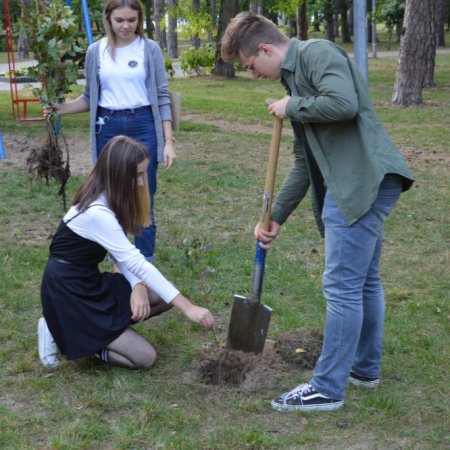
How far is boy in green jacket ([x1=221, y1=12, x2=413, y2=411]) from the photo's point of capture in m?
2.97

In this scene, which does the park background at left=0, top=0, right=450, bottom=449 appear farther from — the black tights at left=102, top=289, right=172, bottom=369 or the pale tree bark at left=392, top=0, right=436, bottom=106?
the pale tree bark at left=392, top=0, right=436, bottom=106

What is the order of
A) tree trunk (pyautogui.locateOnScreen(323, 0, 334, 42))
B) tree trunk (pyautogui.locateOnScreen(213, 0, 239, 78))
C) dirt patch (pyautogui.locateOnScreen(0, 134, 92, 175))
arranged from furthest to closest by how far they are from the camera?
tree trunk (pyautogui.locateOnScreen(323, 0, 334, 42)) → tree trunk (pyautogui.locateOnScreen(213, 0, 239, 78)) → dirt patch (pyautogui.locateOnScreen(0, 134, 92, 175))

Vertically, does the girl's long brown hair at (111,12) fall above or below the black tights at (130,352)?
above

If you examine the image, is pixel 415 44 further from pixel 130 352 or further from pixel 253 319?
pixel 130 352

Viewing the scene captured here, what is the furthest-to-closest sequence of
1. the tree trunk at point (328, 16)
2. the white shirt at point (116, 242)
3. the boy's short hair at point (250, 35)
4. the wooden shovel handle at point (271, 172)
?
the tree trunk at point (328, 16) < the white shirt at point (116, 242) < the wooden shovel handle at point (271, 172) < the boy's short hair at point (250, 35)

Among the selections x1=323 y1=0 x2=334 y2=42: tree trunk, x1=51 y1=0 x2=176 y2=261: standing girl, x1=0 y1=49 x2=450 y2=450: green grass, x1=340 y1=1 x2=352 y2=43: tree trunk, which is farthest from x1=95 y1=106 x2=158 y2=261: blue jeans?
x1=340 y1=1 x2=352 y2=43: tree trunk

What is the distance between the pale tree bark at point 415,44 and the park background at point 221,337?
5255 mm

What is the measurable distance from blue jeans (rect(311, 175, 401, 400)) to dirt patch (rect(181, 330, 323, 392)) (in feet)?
1.23

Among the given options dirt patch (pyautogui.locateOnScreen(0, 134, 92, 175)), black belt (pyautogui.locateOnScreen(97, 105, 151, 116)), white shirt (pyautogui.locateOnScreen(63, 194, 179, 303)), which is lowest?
dirt patch (pyautogui.locateOnScreen(0, 134, 92, 175))

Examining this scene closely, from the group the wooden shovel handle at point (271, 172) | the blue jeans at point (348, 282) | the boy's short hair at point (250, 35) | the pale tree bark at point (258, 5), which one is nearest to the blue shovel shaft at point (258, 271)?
the wooden shovel handle at point (271, 172)

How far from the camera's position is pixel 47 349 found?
12.5 ft

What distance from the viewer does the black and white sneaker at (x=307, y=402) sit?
3.37 meters

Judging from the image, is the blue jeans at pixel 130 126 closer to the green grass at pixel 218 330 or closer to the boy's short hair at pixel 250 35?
the green grass at pixel 218 330

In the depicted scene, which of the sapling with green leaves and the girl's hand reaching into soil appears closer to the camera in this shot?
the girl's hand reaching into soil
